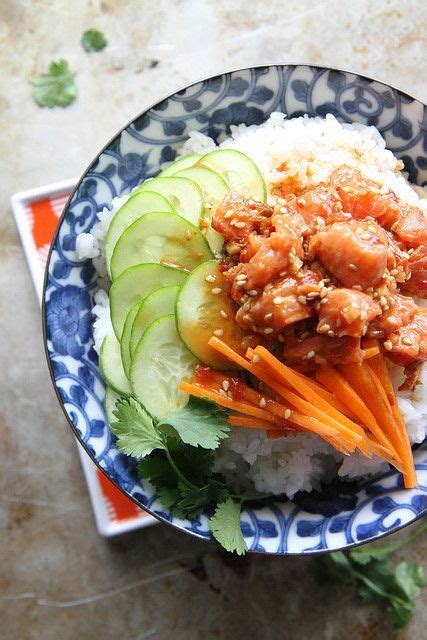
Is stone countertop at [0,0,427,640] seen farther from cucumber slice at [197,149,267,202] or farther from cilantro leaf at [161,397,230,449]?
cilantro leaf at [161,397,230,449]

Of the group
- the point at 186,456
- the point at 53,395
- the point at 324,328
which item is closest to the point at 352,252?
the point at 324,328

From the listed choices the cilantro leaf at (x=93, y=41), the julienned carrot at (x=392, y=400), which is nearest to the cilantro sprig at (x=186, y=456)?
the julienned carrot at (x=392, y=400)

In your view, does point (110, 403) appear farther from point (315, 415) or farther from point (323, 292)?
point (323, 292)

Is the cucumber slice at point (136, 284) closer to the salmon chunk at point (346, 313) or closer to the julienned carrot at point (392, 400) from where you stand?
the salmon chunk at point (346, 313)

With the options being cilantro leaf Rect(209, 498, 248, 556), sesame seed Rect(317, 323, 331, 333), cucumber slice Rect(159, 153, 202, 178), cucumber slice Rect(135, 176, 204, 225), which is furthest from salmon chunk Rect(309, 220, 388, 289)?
cilantro leaf Rect(209, 498, 248, 556)

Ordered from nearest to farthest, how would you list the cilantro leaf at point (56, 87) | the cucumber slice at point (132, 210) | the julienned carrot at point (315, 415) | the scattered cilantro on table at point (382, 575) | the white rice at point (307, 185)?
the julienned carrot at point (315, 415) < the cucumber slice at point (132, 210) < the white rice at point (307, 185) < the scattered cilantro on table at point (382, 575) < the cilantro leaf at point (56, 87)

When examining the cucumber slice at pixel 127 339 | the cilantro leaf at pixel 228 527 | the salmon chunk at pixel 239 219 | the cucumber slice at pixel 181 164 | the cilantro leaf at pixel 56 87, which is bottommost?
the cilantro leaf at pixel 228 527

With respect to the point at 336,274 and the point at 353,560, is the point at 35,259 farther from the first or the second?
the point at 353,560
